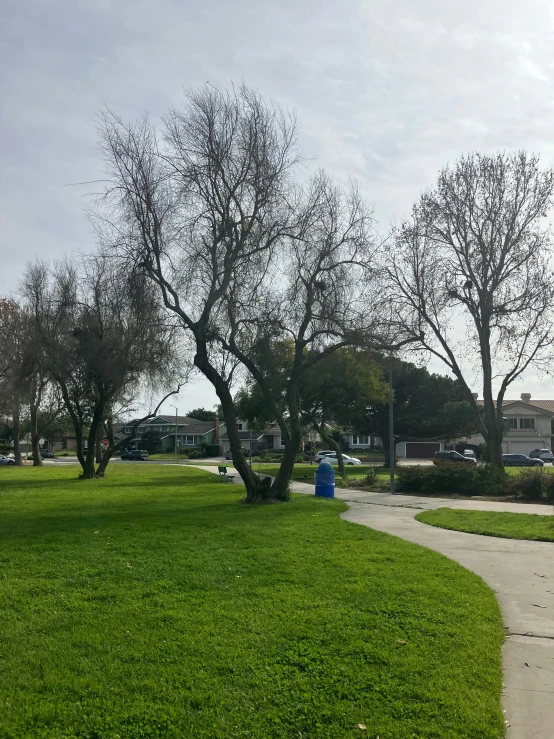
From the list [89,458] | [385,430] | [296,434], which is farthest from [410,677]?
[385,430]

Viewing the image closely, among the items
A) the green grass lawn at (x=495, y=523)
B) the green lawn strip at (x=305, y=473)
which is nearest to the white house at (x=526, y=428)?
the green lawn strip at (x=305, y=473)

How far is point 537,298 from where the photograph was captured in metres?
27.8

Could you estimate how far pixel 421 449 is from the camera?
83562mm

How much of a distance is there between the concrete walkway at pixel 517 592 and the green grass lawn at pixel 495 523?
16.8 inches

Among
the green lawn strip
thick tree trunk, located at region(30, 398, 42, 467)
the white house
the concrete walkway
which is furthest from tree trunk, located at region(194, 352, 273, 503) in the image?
the white house

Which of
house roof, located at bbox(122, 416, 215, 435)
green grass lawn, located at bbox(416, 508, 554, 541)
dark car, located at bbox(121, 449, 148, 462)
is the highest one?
house roof, located at bbox(122, 416, 215, 435)

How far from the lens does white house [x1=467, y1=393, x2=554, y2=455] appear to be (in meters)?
78.7

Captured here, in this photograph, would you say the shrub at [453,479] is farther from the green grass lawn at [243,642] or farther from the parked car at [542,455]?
the parked car at [542,455]

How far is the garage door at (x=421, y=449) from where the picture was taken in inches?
3260

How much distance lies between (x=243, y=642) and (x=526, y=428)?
262ft

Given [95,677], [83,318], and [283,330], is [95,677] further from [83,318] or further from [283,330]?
[83,318]

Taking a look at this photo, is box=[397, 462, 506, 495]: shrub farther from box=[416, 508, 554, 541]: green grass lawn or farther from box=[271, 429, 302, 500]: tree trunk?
box=[271, 429, 302, 500]: tree trunk

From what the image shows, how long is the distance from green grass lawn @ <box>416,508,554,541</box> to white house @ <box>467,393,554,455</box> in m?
63.5

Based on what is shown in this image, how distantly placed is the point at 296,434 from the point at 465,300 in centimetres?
1268
